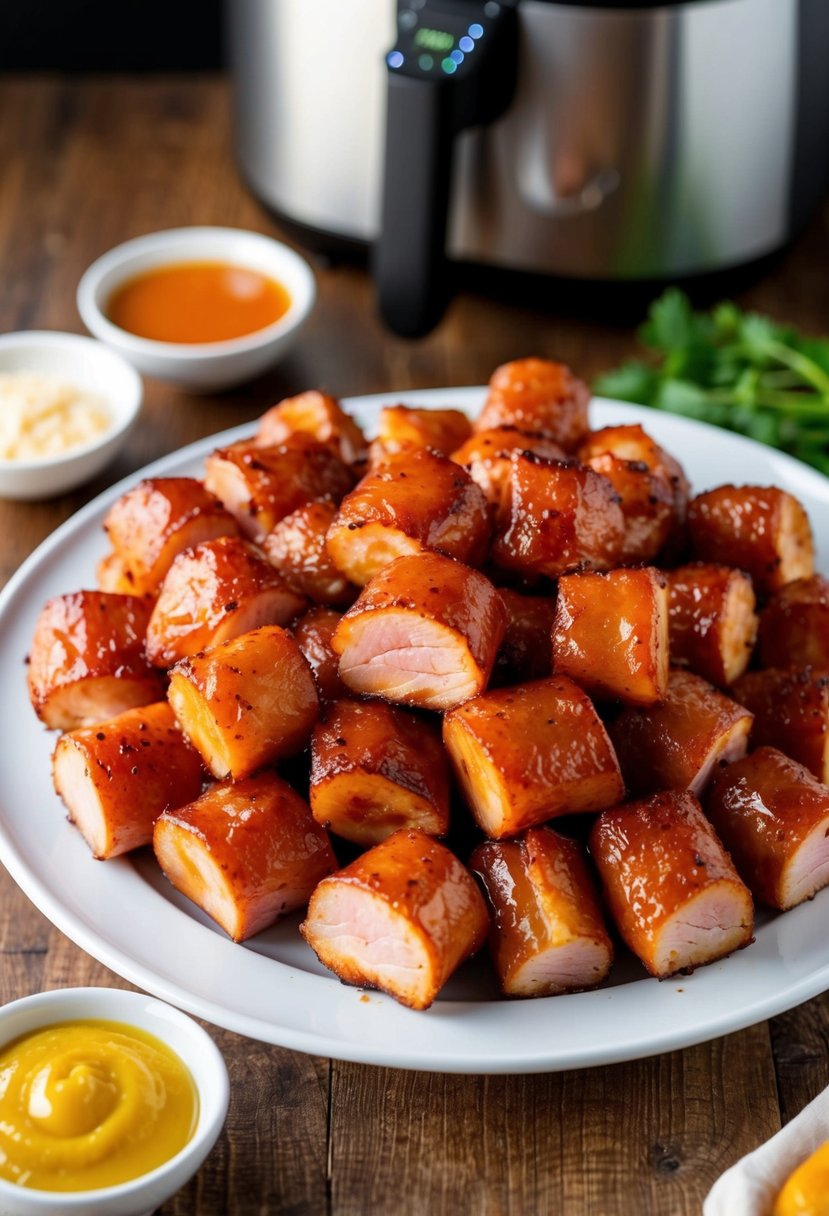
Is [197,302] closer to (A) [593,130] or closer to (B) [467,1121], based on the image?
(A) [593,130]

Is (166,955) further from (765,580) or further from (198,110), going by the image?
(198,110)

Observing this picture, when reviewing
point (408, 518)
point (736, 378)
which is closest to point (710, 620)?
point (408, 518)

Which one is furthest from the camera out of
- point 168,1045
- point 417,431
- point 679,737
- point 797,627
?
point 417,431

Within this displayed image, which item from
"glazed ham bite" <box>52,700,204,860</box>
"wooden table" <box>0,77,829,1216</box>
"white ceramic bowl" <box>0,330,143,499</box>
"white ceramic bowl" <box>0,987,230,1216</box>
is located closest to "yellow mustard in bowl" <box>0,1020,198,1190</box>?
"white ceramic bowl" <box>0,987,230,1216</box>

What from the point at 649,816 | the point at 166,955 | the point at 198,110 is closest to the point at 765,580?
the point at 649,816

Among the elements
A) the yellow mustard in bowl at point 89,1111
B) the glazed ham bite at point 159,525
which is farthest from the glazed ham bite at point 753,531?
the yellow mustard in bowl at point 89,1111

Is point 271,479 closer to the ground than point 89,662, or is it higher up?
higher up

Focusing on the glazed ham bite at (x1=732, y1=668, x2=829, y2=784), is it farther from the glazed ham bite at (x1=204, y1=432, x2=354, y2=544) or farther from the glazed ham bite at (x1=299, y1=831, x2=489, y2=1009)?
the glazed ham bite at (x1=204, y1=432, x2=354, y2=544)

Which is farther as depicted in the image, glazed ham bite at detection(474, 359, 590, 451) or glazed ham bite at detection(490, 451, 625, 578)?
glazed ham bite at detection(474, 359, 590, 451)
